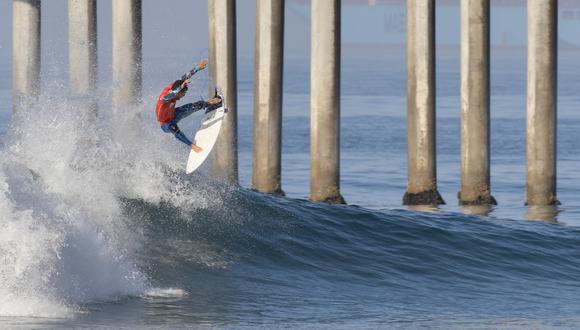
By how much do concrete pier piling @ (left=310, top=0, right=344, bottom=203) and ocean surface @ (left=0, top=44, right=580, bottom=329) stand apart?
1619mm

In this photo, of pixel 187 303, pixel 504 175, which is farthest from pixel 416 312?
pixel 504 175

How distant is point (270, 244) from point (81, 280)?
447cm

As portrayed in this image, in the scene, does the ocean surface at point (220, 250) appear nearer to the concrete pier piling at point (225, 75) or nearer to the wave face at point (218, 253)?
the wave face at point (218, 253)

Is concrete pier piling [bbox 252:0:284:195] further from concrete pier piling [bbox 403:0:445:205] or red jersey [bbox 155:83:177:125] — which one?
red jersey [bbox 155:83:177:125]

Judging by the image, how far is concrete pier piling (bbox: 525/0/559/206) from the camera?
872 inches

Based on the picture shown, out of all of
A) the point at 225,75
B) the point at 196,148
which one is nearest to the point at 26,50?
the point at 225,75

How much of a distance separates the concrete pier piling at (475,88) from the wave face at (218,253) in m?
1.54

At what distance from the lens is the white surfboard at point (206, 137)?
63.7 feet

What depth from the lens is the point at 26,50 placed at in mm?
27328

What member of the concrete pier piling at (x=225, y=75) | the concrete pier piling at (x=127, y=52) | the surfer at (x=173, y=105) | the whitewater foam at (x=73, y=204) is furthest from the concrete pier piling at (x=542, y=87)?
the concrete pier piling at (x=127, y=52)

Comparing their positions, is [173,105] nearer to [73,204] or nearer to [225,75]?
Result: [73,204]

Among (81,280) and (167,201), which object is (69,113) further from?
(81,280)

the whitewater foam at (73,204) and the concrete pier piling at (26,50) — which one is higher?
the concrete pier piling at (26,50)

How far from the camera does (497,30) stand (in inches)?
7131
